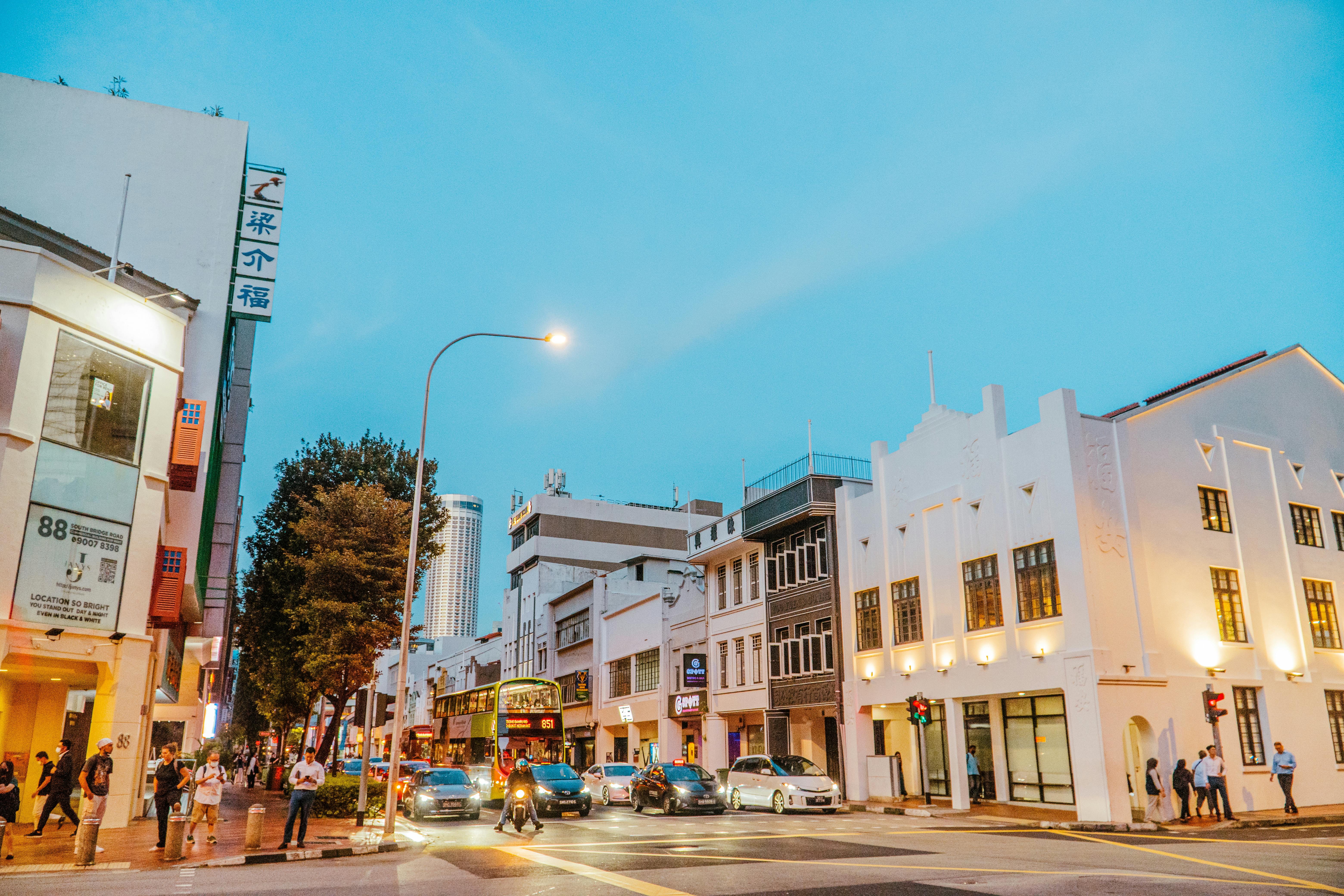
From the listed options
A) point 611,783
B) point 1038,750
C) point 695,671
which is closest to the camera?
point 1038,750

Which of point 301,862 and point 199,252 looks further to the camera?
point 199,252

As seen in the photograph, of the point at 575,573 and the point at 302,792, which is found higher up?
the point at 575,573

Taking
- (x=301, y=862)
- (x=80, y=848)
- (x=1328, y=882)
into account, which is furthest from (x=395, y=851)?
(x=1328, y=882)

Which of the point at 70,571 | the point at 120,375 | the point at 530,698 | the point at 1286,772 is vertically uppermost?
the point at 120,375

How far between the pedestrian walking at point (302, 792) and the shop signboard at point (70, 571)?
20.4ft

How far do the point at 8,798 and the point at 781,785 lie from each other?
19396 mm

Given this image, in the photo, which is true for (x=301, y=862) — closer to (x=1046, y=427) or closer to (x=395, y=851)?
(x=395, y=851)

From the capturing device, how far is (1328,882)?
36.6ft

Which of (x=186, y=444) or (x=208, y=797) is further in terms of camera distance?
(x=186, y=444)

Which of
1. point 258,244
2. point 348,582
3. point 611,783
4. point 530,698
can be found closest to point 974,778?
point 611,783

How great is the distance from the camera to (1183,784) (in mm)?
23109

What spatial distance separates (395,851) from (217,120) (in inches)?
969

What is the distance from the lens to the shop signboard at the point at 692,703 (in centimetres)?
4365

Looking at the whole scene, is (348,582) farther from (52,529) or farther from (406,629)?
(52,529)
